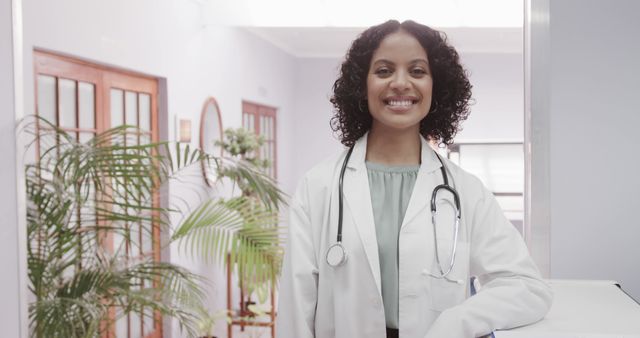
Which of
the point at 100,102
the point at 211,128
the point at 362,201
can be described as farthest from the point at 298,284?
the point at 211,128

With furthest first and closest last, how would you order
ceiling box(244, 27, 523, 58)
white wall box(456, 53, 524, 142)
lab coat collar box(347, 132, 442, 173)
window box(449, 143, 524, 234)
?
1. white wall box(456, 53, 524, 142)
2. window box(449, 143, 524, 234)
3. ceiling box(244, 27, 523, 58)
4. lab coat collar box(347, 132, 442, 173)

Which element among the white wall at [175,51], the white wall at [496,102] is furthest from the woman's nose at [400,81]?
the white wall at [496,102]

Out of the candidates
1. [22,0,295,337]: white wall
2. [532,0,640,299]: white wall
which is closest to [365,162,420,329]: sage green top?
[532,0,640,299]: white wall

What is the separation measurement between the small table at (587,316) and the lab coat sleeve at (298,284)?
1.13 feet

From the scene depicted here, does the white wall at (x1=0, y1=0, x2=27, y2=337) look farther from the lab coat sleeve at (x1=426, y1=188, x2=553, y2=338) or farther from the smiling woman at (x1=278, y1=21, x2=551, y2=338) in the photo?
the lab coat sleeve at (x1=426, y1=188, x2=553, y2=338)

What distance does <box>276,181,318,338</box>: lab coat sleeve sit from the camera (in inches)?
50.2

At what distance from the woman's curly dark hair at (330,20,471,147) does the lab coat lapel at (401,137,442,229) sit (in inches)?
3.0

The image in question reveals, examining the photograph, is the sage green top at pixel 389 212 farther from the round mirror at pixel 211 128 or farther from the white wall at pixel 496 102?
the white wall at pixel 496 102

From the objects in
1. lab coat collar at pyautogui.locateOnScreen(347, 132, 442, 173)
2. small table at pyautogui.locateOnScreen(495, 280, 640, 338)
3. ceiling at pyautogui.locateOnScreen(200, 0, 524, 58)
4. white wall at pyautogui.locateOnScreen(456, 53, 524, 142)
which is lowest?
small table at pyautogui.locateOnScreen(495, 280, 640, 338)

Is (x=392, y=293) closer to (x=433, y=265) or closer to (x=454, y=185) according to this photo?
(x=433, y=265)

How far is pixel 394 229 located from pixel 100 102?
2465mm

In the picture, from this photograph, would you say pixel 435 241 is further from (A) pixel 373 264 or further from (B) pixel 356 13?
(B) pixel 356 13

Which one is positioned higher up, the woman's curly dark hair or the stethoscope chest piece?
the woman's curly dark hair

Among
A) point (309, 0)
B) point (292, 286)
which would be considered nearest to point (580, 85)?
point (292, 286)
